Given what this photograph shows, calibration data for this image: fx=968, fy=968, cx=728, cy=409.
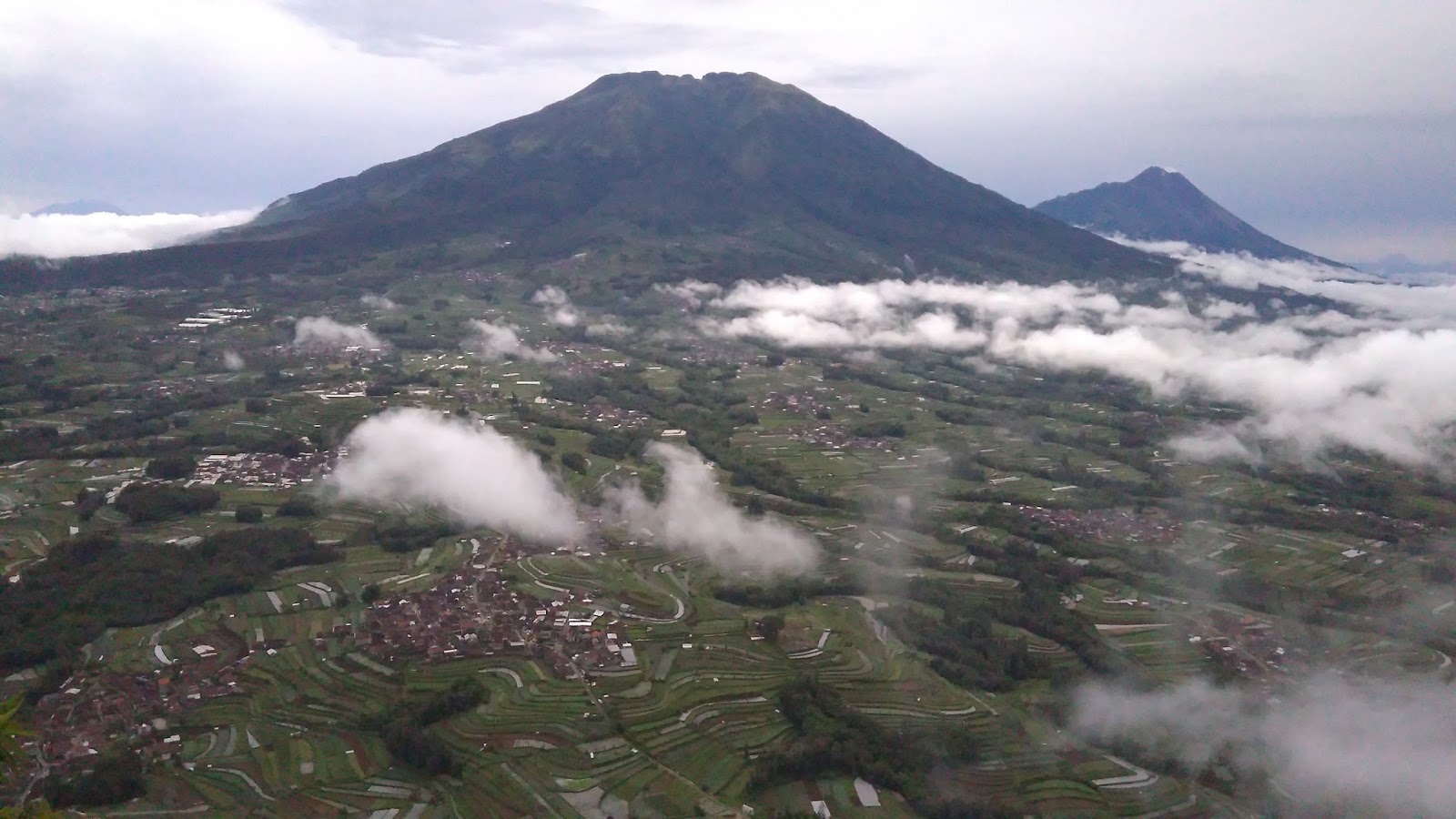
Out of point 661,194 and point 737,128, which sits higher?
point 737,128

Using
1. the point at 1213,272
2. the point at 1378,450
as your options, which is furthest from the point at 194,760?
the point at 1213,272

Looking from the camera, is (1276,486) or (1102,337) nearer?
(1276,486)

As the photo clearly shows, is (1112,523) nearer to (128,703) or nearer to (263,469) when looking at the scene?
(128,703)

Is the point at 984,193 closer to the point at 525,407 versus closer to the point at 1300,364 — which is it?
the point at 1300,364

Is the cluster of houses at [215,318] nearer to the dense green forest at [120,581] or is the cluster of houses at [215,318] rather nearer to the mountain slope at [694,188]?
the mountain slope at [694,188]

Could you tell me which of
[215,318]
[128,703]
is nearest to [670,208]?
[215,318]

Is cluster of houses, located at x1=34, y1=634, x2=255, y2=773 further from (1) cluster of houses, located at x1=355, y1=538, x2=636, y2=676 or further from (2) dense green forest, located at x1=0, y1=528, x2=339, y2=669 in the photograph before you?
(1) cluster of houses, located at x1=355, y1=538, x2=636, y2=676
